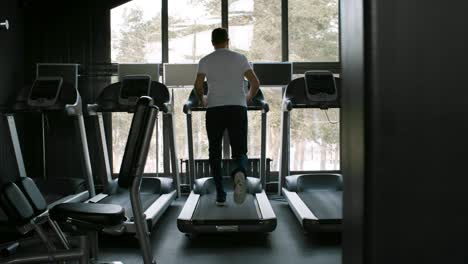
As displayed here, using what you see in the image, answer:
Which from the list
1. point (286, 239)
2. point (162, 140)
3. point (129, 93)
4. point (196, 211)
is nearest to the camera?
point (286, 239)

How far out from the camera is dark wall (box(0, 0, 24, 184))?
5000mm

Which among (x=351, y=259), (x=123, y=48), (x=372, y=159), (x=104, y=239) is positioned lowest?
Answer: (x=104, y=239)

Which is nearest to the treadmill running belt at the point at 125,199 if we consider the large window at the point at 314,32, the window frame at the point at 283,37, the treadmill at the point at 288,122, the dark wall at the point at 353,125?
the treadmill at the point at 288,122

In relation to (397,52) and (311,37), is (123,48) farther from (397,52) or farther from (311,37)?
(397,52)

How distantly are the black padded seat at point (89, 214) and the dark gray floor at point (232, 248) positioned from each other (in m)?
1.05

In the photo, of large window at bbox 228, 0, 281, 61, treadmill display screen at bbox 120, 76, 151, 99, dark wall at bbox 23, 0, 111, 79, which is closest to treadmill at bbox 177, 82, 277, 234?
treadmill display screen at bbox 120, 76, 151, 99

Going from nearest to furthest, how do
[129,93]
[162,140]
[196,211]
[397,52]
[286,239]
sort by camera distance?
[397,52] → [286,239] → [196,211] → [129,93] → [162,140]

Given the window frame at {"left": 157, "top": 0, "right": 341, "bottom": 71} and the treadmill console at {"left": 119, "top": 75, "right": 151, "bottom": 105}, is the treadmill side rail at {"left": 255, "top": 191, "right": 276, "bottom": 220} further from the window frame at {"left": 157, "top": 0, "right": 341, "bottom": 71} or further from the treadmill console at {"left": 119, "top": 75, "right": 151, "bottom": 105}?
the window frame at {"left": 157, "top": 0, "right": 341, "bottom": 71}

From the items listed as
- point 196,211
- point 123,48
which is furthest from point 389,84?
point 123,48

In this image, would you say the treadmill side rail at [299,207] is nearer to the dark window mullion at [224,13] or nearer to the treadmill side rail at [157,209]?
the treadmill side rail at [157,209]

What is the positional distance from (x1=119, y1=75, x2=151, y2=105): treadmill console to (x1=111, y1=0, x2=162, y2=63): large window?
2.86ft

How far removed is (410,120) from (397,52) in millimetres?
154

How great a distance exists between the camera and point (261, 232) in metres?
3.62

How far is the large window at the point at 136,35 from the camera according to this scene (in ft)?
18.8
